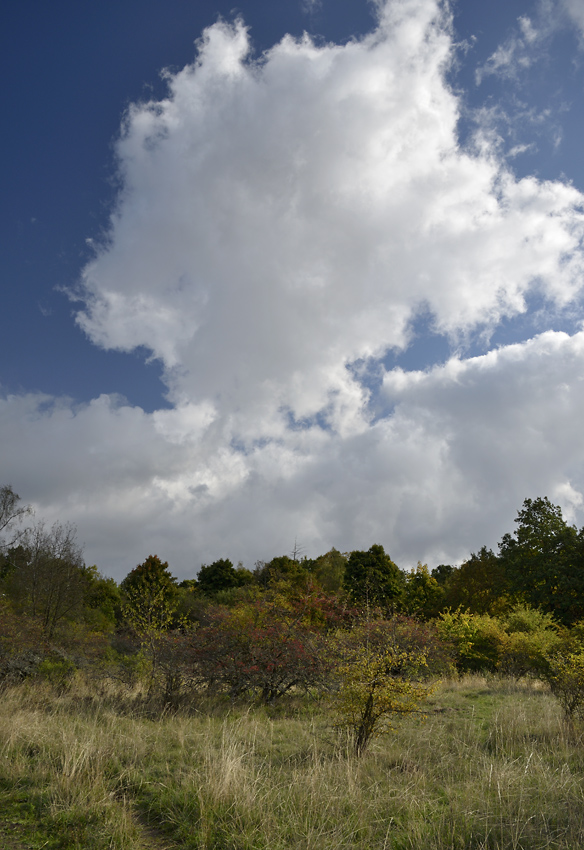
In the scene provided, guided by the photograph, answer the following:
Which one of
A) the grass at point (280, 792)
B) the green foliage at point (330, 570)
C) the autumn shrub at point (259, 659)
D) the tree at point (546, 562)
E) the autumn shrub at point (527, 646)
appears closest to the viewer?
the grass at point (280, 792)

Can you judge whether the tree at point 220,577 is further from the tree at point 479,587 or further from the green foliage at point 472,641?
the green foliage at point 472,641

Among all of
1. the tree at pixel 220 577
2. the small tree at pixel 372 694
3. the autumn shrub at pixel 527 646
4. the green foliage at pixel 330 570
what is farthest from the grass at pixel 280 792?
the tree at pixel 220 577

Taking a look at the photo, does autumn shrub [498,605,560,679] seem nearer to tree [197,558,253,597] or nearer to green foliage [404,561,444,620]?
green foliage [404,561,444,620]

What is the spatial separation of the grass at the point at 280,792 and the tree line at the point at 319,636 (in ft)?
3.45

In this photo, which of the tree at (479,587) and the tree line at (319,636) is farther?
the tree at (479,587)

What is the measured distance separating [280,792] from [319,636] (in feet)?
24.8

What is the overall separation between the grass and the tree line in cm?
105

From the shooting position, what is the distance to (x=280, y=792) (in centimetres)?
495

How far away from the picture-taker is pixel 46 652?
1480cm

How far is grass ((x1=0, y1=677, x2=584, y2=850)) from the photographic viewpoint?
4.21 metres

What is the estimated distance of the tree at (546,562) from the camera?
92.8 ft

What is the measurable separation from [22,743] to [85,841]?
317 centimetres

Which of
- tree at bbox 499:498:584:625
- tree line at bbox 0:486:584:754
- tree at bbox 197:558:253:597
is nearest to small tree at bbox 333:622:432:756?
tree line at bbox 0:486:584:754

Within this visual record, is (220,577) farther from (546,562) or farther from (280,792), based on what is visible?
(280,792)
